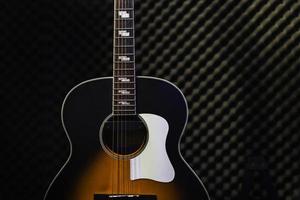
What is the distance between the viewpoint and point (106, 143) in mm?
1286

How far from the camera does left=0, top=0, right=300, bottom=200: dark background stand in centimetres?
151

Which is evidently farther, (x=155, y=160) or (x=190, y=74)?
(x=190, y=74)

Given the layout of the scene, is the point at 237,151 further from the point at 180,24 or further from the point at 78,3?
the point at 78,3

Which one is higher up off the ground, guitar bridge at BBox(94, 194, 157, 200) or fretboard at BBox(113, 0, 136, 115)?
fretboard at BBox(113, 0, 136, 115)

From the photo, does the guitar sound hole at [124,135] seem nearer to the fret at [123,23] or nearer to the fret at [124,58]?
the fret at [124,58]

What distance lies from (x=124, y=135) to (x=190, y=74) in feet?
1.42

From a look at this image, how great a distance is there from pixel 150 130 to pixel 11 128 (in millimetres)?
688

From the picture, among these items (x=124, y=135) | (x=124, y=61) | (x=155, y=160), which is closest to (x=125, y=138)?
(x=124, y=135)

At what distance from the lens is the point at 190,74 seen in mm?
1561

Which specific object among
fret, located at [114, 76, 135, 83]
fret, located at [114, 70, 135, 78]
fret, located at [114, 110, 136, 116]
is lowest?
fret, located at [114, 110, 136, 116]

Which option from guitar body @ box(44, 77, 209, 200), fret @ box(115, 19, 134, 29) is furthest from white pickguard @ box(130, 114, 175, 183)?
fret @ box(115, 19, 134, 29)

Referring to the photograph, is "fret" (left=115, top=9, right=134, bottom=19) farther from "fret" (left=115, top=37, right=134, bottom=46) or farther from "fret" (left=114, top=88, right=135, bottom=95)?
"fret" (left=114, top=88, right=135, bottom=95)

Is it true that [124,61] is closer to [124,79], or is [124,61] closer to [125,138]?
[124,79]

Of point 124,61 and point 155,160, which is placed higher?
point 124,61
